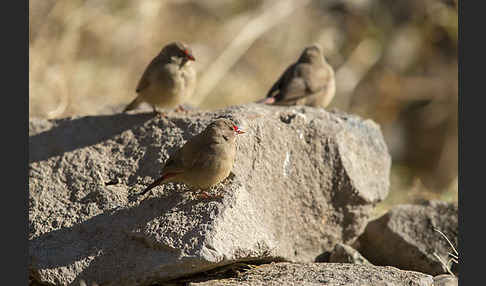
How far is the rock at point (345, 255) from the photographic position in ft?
15.1

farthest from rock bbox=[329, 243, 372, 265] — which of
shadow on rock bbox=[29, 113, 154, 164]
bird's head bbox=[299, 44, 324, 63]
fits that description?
bird's head bbox=[299, 44, 324, 63]

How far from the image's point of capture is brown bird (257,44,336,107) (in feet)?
19.6

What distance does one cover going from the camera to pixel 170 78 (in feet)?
17.8

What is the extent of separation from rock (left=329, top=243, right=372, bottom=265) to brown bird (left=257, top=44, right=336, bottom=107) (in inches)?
66.9

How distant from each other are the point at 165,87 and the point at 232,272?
6.56ft

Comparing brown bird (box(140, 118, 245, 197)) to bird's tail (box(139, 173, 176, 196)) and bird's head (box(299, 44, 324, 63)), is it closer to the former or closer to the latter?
bird's tail (box(139, 173, 176, 196))

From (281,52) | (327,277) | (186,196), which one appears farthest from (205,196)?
(281,52)

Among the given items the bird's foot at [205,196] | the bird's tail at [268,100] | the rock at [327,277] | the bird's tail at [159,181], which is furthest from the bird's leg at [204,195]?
the bird's tail at [268,100]

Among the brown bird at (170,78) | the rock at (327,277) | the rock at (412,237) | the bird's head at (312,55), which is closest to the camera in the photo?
the rock at (327,277)

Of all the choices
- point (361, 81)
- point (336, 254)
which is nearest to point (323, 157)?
point (336, 254)

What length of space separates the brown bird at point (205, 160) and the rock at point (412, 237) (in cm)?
167

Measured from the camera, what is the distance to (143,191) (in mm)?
4234

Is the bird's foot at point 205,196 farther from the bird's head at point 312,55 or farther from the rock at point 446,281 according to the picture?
the bird's head at point 312,55

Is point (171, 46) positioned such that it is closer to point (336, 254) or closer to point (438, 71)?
point (336, 254)
